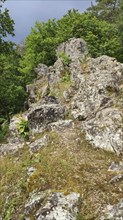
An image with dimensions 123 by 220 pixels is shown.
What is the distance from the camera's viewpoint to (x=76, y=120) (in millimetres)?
13844

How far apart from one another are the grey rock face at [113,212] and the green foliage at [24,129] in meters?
7.66

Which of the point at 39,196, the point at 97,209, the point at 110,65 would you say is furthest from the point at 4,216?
the point at 110,65

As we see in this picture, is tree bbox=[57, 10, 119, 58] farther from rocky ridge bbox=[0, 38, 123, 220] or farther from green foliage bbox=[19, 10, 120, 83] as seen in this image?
rocky ridge bbox=[0, 38, 123, 220]

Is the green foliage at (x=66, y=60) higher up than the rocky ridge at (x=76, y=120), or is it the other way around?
the green foliage at (x=66, y=60)

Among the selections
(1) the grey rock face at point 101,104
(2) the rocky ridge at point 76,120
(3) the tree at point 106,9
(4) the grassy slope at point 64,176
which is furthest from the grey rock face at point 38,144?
(3) the tree at point 106,9

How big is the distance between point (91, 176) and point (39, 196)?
191cm

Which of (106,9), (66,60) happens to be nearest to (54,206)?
(66,60)

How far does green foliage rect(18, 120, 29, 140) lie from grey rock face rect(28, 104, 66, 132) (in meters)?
0.72

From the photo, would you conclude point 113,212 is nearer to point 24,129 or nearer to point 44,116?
point 44,116

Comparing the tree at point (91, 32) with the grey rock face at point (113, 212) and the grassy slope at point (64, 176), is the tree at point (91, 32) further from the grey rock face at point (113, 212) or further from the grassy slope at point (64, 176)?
the grey rock face at point (113, 212)

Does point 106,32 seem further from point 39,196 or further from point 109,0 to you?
point 39,196

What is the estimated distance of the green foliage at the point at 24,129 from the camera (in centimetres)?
1479

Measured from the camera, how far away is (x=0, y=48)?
16688 mm

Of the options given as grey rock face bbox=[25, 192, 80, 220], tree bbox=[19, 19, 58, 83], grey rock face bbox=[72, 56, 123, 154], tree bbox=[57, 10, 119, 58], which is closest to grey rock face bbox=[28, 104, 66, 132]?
grey rock face bbox=[72, 56, 123, 154]
